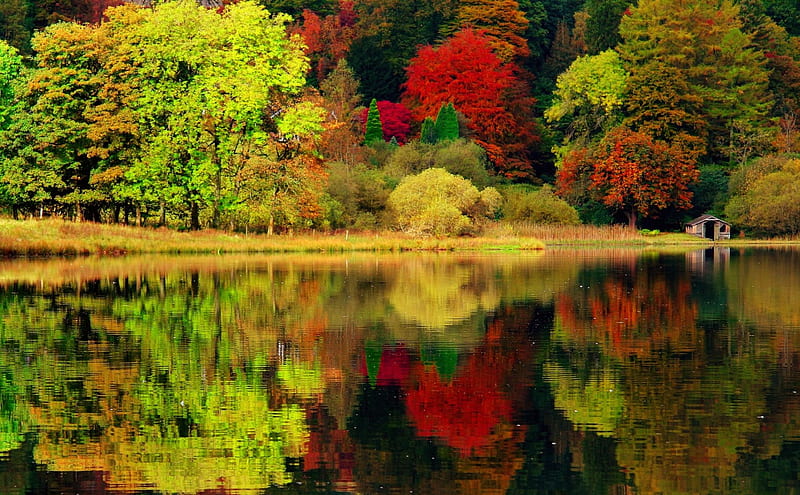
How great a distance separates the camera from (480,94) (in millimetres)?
86188

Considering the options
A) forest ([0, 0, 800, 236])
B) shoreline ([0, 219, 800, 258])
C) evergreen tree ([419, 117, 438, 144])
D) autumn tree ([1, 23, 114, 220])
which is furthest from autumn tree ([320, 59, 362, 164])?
autumn tree ([1, 23, 114, 220])

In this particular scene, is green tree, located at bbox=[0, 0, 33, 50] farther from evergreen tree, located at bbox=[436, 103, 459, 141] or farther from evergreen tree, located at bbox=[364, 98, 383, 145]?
evergreen tree, located at bbox=[436, 103, 459, 141]

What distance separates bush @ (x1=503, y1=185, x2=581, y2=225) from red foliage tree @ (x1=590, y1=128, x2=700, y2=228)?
4720 millimetres

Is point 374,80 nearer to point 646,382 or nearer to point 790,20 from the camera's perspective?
point 790,20

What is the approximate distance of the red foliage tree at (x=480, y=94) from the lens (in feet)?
281

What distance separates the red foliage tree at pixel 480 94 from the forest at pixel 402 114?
0.20m

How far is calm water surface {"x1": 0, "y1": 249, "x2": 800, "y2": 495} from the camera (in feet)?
35.1

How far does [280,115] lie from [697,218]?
36.9 metres

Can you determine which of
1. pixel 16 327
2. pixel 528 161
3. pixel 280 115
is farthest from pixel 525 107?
pixel 16 327

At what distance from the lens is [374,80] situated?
94.9 m

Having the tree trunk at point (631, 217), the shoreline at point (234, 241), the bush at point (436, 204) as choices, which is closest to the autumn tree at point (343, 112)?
the bush at point (436, 204)

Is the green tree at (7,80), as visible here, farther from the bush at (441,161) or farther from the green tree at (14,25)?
the bush at (441,161)

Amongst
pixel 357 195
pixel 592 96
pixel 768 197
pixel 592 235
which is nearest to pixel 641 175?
pixel 592 235

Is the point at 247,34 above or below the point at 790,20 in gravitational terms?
below
